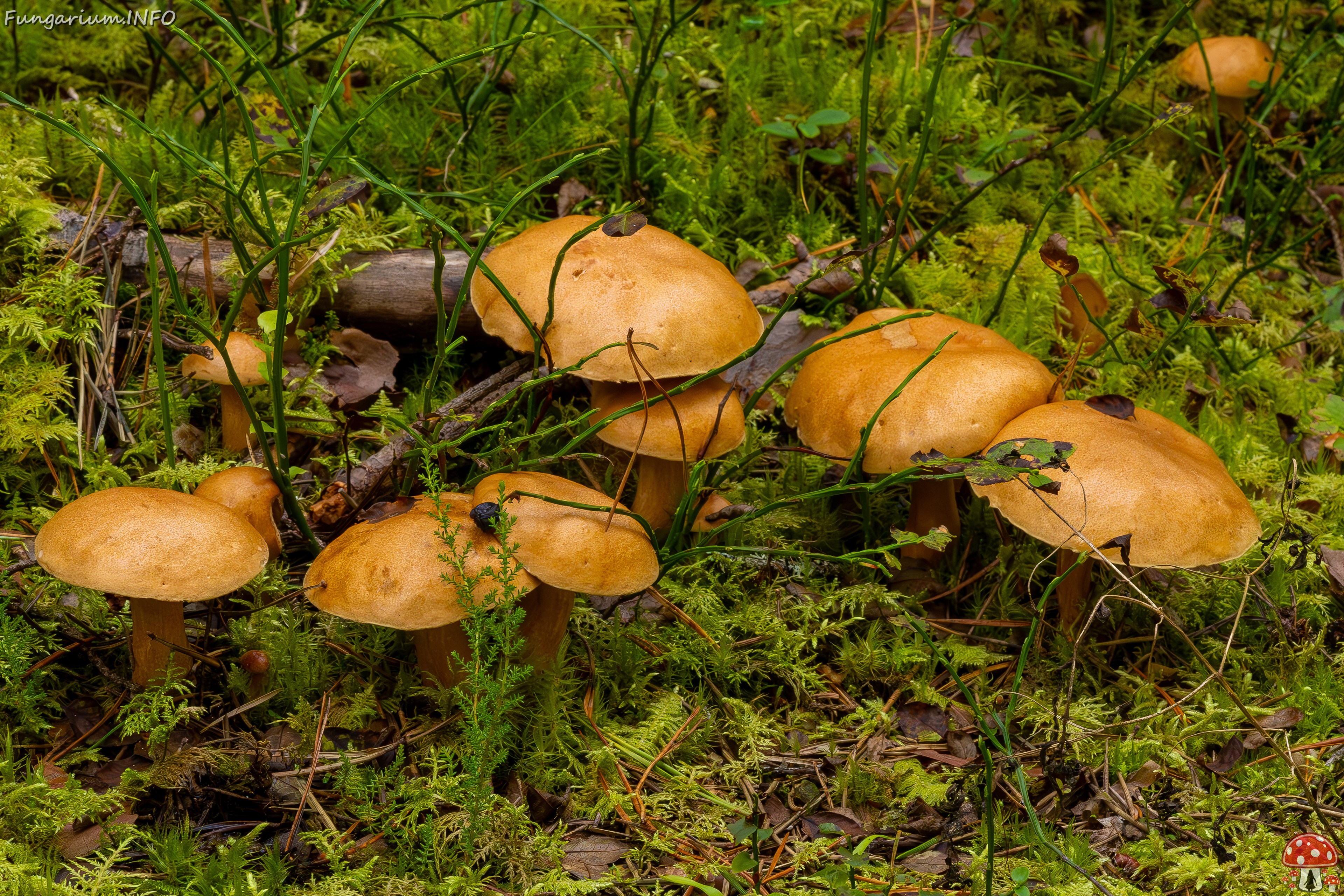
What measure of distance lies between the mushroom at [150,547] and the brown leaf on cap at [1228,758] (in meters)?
2.72

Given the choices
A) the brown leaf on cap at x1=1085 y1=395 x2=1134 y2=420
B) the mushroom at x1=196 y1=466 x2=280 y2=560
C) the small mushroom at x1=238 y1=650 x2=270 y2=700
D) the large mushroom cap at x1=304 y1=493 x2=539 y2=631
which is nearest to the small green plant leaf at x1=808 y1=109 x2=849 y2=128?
the brown leaf on cap at x1=1085 y1=395 x2=1134 y2=420

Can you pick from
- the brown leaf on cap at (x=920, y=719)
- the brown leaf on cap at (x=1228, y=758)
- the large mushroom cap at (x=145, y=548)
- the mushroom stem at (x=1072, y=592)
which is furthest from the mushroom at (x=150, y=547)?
the brown leaf on cap at (x=1228, y=758)

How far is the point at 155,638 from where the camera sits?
250 centimetres

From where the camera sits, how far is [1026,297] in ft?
13.7

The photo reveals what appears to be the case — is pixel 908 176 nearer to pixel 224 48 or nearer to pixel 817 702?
pixel 817 702

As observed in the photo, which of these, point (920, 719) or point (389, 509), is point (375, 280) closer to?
point (389, 509)

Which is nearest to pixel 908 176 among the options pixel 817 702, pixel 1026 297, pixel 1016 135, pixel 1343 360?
pixel 1016 135

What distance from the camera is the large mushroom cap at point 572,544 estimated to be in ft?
7.97

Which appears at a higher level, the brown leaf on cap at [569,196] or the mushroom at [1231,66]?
the mushroom at [1231,66]

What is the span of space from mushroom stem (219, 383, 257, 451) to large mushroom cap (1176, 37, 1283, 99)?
4.68 meters

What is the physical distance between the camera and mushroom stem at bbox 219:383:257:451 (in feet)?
10.6

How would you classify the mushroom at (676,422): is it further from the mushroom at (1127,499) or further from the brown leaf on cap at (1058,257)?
the brown leaf on cap at (1058,257)

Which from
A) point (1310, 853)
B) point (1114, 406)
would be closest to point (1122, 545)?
point (1114, 406)

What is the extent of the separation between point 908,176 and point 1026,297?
0.79 metres
